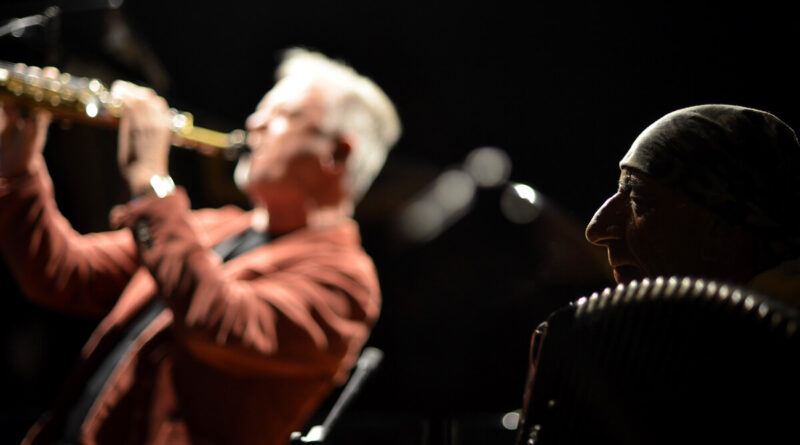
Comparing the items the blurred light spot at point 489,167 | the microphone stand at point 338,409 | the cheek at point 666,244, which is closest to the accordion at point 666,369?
the cheek at point 666,244

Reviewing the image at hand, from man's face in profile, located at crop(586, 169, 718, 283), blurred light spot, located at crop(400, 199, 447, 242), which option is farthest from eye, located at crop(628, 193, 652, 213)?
blurred light spot, located at crop(400, 199, 447, 242)

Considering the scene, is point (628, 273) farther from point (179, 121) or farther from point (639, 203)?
point (179, 121)

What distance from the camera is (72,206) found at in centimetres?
219

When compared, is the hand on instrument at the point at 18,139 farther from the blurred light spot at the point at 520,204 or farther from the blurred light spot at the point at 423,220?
the blurred light spot at the point at 423,220

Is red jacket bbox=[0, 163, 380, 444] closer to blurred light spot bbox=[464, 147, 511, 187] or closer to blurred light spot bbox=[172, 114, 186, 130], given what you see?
blurred light spot bbox=[172, 114, 186, 130]

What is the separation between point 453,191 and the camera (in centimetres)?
228

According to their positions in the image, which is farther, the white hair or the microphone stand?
the white hair

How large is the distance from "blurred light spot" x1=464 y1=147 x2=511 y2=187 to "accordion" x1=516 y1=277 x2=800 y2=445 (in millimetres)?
1324

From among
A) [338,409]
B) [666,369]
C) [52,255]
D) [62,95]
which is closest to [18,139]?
[62,95]

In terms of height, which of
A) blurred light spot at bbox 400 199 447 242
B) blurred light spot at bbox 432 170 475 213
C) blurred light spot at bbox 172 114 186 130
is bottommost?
blurred light spot at bbox 400 199 447 242

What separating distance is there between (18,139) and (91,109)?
14 cm

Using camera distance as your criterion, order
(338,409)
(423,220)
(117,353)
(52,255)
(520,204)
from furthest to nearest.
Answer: (423,220), (520,204), (52,255), (117,353), (338,409)

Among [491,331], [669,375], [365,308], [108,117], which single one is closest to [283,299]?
[365,308]

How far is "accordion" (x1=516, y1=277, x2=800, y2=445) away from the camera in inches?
28.0
